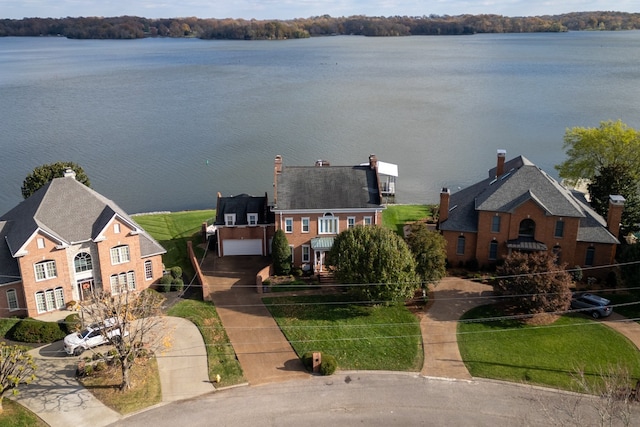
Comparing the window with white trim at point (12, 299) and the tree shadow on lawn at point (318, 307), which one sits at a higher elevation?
the window with white trim at point (12, 299)

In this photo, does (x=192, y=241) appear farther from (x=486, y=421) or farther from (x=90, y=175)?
(x=90, y=175)

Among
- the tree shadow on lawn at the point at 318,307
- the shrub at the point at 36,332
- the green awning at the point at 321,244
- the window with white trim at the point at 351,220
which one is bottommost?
the tree shadow on lawn at the point at 318,307

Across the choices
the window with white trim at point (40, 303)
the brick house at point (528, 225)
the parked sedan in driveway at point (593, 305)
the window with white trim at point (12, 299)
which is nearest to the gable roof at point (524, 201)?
the brick house at point (528, 225)

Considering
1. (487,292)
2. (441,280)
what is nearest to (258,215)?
(441,280)

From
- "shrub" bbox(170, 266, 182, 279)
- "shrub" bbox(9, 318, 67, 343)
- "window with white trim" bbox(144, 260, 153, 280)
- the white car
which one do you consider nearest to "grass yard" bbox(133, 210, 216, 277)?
"shrub" bbox(170, 266, 182, 279)

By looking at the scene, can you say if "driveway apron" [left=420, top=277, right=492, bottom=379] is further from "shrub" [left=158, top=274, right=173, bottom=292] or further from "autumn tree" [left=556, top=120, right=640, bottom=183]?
"autumn tree" [left=556, top=120, right=640, bottom=183]

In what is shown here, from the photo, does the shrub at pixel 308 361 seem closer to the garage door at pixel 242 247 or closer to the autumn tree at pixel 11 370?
the autumn tree at pixel 11 370
